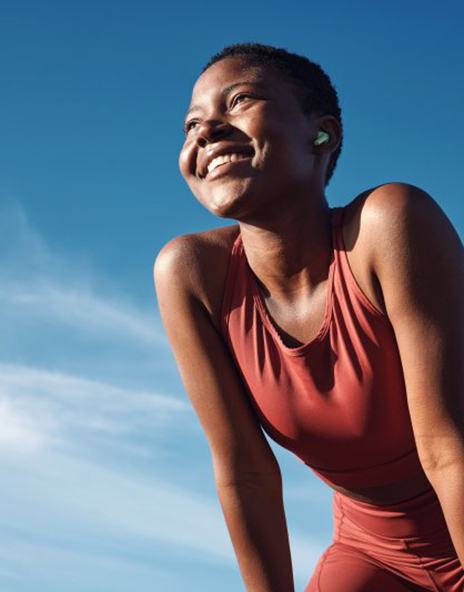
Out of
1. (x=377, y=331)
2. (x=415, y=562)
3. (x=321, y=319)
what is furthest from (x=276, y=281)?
A: (x=415, y=562)

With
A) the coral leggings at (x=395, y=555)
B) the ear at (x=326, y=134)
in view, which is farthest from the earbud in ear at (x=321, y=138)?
the coral leggings at (x=395, y=555)

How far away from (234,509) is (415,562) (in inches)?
28.4

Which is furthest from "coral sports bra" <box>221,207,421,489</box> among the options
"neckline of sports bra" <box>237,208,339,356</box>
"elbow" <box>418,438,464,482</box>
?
"elbow" <box>418,438,464,482</box>

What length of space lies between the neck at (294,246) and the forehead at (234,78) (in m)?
0.45

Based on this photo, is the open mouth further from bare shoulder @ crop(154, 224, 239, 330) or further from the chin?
bare shoulder @ crop(154, 224, 239, 330)

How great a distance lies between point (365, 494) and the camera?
365 centimetres

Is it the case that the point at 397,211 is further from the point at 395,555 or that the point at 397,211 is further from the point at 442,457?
the point at 395,555

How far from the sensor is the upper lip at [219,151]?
10.7 ft

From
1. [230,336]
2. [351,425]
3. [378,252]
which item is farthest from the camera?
[230,336]

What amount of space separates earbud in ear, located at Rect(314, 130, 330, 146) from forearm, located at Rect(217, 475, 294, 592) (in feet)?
4.30

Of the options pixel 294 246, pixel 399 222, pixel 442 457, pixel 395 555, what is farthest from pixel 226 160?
pixel 395 555

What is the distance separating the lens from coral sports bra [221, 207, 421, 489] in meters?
3.27

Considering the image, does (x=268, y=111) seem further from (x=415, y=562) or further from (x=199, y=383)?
(x=415, y=562)

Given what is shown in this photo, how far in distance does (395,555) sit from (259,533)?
531 mm
